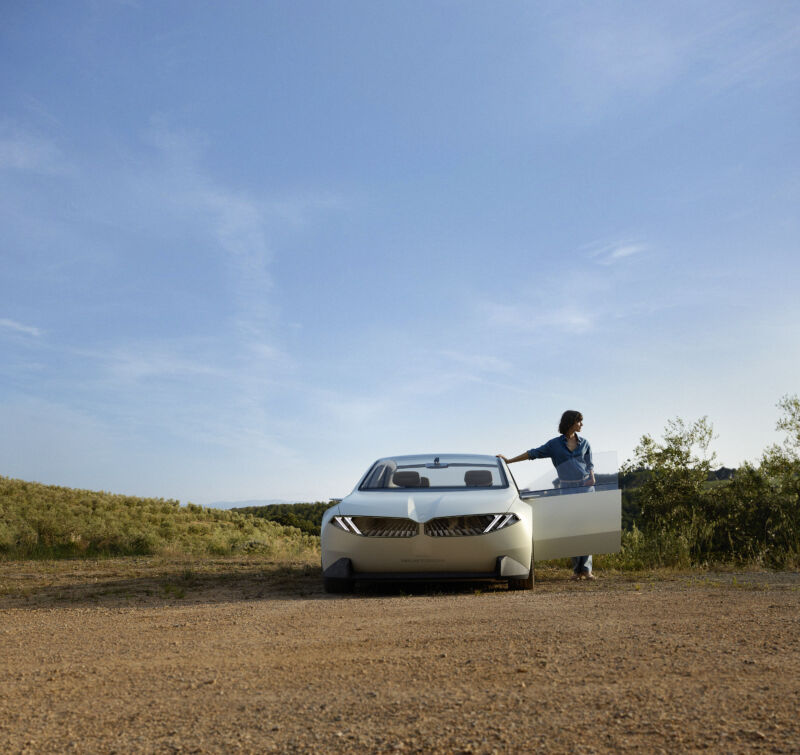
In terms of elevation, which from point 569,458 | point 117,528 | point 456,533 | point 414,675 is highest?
point 569,458

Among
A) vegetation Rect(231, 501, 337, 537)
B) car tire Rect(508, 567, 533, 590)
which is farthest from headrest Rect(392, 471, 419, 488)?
vegetation Rect(231, 501, 337, 537)

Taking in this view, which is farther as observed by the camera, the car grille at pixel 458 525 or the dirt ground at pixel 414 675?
the car grille at pixel 458 525

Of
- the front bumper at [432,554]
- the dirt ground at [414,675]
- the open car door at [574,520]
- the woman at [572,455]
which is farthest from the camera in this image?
the woman at [572,455]

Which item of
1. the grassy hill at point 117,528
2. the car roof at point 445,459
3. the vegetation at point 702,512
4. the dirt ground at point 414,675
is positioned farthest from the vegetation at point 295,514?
the dirt ground at point 414,675

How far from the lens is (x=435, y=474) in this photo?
9.01m

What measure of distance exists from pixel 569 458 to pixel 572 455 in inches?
2.0

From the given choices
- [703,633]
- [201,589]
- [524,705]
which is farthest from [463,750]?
[201,589]

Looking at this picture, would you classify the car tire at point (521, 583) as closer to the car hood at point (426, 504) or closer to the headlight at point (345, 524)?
the car hood at point (426, 504)

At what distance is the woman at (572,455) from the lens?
29.9 feet

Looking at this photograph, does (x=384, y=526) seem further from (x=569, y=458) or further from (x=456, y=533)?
(x=569, y=458)

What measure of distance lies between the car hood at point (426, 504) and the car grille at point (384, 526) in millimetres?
44

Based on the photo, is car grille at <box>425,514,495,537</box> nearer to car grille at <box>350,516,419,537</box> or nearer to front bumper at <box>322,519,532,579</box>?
front bumper at <box>322,519,532,579</box>

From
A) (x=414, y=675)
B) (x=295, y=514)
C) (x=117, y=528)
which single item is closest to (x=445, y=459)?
(x=414, y=675)

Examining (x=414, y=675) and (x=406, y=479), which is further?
(x=406, y=479)
